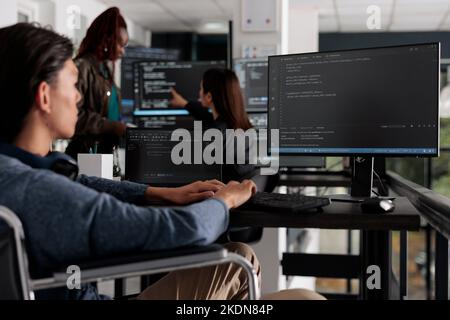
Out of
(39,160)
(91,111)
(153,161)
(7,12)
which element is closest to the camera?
(39,160)

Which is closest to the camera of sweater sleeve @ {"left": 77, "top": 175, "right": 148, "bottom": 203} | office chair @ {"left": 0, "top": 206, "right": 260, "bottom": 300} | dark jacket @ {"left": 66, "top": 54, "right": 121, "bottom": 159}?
office chair @ {"left": 0, "top": 206, "right": 260, "bottom": 300}

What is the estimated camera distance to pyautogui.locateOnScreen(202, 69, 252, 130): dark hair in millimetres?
3254

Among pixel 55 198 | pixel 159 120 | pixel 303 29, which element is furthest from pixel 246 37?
pixel 303 29

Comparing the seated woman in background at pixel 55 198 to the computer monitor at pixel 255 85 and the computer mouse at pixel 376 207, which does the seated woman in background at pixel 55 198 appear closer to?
the computer mouse at pixel 376 207

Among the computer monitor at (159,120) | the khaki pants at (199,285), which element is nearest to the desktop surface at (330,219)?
the khaki pants at (199,285)

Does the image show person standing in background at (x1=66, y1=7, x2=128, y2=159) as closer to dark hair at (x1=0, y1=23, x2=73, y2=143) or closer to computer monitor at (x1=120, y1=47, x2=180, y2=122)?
dark hair at (x1=0, y1=23, x2=73, y2=143)

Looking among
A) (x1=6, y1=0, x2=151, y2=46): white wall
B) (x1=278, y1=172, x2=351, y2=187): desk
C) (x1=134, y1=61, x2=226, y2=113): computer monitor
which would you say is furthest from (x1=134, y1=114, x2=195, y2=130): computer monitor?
(x1=6, y1=0, x2=151, y2=46): white wall

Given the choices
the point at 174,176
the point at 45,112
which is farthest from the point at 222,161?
the point at 45,112

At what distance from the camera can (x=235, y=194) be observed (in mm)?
1405

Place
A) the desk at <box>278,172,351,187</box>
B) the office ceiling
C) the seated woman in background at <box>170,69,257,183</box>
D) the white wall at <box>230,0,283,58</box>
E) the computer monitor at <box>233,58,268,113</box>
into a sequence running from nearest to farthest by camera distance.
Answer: the seated woman in background at <box>170,69,257,183</box> < the desk at <box>278,172,351,187</box> < the computer monitor at <box>233,58,268,113</box> < the white wall at <box>230,0,283,58</box> < the office ceiling

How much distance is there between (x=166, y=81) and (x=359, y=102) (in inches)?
98.9

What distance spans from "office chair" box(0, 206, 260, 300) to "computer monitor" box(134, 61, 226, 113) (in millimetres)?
3147

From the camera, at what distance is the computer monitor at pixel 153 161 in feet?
8.11

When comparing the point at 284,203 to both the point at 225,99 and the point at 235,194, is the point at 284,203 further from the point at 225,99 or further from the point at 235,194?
the point at 225,99
